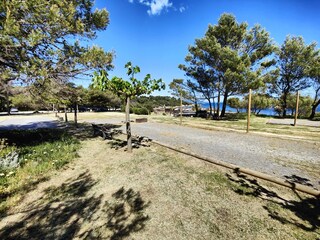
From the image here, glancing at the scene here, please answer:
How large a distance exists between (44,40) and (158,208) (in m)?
6.56

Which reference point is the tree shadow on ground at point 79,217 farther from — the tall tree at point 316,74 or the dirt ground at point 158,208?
the tall tree at point 316,74

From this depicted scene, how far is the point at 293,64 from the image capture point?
23000 mm

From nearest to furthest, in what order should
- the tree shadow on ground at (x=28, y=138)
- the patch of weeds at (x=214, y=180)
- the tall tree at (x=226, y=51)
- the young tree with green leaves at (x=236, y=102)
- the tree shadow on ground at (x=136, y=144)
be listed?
the patch of weeds at (x=214, y=180) → the tree shadow on ground at (x=136, y=144) → the tree shadow on ground at (x=28, y=138) → the tall tree at (x=226, y=51) → the young tree with green leaves at (x=236, y=102)

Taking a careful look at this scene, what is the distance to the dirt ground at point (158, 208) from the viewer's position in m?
2.72

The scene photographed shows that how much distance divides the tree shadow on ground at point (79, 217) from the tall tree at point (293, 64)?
75.0 feet

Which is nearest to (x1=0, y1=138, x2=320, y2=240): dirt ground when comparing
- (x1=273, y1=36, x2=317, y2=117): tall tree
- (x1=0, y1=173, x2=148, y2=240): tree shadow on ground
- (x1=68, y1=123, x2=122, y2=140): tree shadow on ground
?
(x1=0, y1=173, x2=148, y2=240): tree shadow on ground

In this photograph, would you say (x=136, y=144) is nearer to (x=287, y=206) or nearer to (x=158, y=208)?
(x=158, y=208)

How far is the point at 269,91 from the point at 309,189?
86.0 feet

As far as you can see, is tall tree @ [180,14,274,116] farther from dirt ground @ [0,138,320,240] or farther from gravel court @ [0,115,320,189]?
dirt ground @ [0,138,320,240]

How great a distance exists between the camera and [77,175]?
5008 millimetres

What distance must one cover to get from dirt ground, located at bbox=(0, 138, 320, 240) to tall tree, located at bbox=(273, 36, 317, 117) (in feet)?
69.5

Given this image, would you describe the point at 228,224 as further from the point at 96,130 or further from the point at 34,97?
the point at 96,130

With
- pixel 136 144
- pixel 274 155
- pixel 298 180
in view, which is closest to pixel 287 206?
pixel 298 180

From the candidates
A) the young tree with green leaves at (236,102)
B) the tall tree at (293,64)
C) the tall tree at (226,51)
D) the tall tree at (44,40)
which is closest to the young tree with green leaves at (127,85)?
the tall tree at (44,40)
